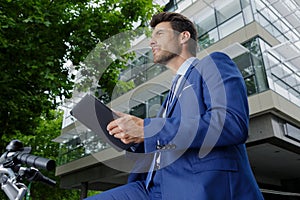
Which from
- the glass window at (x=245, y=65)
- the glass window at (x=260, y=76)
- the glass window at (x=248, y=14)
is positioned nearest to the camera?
the glass window at (x=260, y=76)

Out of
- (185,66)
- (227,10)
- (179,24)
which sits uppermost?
(227,10)

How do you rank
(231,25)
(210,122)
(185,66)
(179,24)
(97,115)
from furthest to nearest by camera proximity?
(231,25) < (179,24) < (185,66) < (97,115) < (210,122)

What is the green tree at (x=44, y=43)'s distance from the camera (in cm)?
516

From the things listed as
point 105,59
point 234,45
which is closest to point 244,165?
point 105,59

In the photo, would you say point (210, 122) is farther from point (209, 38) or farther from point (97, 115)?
point (209, 38)

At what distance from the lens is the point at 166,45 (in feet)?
5.04

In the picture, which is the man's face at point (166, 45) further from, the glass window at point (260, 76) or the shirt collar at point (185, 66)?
the glass window at point (260, 76)

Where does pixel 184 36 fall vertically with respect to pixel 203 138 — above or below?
above

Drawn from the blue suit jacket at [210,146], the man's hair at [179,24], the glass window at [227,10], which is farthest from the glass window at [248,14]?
the blue suit jacket at [210,146]

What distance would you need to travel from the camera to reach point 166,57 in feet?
5.07

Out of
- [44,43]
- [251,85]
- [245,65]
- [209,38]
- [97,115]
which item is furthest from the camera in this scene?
[209,38]

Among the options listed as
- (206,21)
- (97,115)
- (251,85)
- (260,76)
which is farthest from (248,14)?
(97,115)

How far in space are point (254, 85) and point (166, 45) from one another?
6.87m

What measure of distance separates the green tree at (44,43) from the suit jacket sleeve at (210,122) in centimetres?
432
